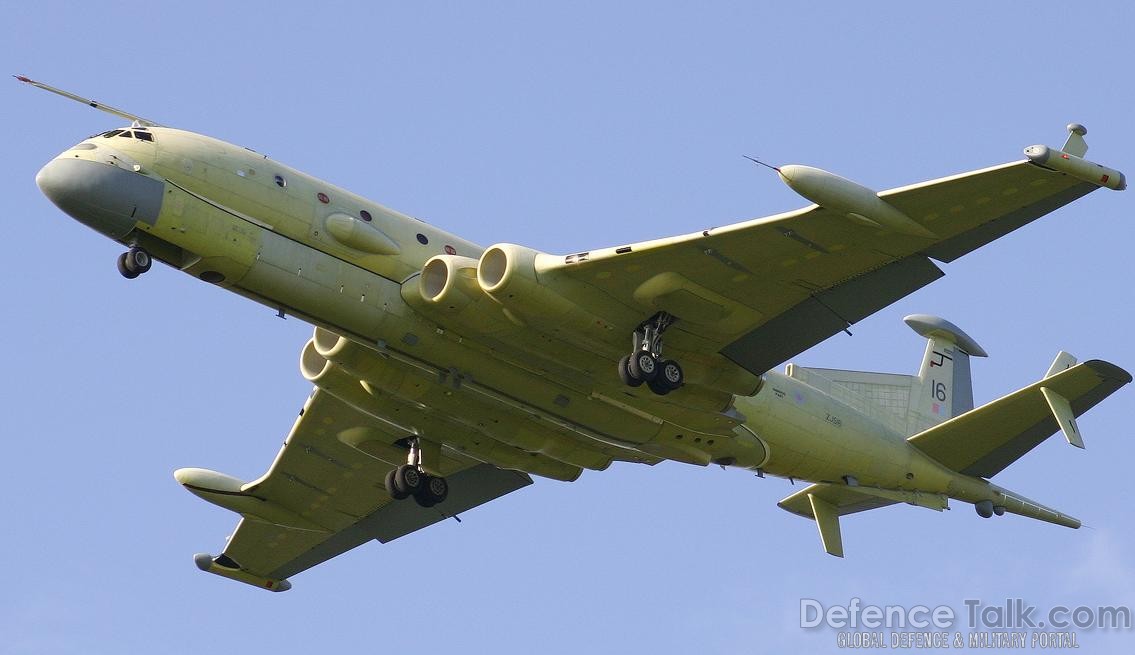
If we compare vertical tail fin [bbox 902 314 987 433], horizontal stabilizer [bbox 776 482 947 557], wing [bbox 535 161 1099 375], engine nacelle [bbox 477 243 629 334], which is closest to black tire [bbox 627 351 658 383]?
wing [bbox 535 161 1099 375]

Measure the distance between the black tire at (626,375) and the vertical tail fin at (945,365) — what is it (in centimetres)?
1132

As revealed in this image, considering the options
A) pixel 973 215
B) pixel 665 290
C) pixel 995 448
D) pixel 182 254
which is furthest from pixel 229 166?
pixel 995 448

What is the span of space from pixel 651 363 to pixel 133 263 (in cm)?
929

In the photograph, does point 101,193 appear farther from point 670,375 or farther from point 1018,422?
point 1018,422

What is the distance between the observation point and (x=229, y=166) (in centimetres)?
3005

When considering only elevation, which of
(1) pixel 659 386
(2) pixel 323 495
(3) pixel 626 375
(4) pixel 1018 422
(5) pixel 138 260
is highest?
(4) pixel 1018 422

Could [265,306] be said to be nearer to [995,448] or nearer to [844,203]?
[844,203]

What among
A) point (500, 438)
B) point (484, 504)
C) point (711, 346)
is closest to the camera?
point (711, 346)

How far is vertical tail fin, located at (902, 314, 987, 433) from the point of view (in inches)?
1559

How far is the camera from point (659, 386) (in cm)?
3022

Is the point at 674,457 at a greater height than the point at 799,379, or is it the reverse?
the point at 799,379

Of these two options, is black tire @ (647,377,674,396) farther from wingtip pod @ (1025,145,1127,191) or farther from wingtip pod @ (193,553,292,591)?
wingtip pod @ (193,553,292,591)

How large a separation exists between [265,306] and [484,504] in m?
11.0

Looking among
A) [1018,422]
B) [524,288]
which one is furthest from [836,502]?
[524,288]
